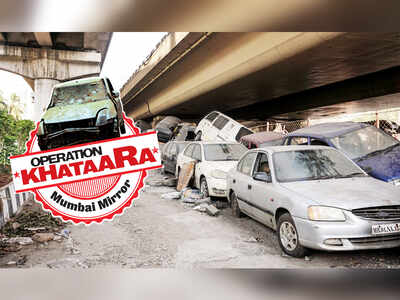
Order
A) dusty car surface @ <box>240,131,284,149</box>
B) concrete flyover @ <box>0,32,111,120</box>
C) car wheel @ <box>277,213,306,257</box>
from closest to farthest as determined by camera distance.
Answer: car wheel @ <box>277,213,306,257</box> → concrete flyover @ <box>0,32,111,120</box> → dusty car surface @ <box>240,131,284,149</box>

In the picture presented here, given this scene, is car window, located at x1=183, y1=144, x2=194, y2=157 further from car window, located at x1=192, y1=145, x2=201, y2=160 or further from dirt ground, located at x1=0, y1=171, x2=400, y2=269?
dirt ground, located at x1=0, y1=171, x2=400, y2=269

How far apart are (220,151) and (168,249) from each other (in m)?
2.40

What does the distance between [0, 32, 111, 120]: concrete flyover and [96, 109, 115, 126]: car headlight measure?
76 cm

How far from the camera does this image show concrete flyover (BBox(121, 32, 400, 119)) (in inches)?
218

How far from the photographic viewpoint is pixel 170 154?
15.8 feet

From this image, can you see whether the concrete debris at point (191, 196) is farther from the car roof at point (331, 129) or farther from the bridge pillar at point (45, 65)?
the bridge pillar at point (45, 65)

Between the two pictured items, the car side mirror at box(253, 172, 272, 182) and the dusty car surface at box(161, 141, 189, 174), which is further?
the dusty car surface at box(161, 141, 189, 174)

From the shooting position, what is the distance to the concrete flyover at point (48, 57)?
14.9 feet

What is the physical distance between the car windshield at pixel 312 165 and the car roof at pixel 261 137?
96 cm

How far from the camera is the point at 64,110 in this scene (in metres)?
4.27

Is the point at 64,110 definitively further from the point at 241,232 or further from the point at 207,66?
the point at 207,66

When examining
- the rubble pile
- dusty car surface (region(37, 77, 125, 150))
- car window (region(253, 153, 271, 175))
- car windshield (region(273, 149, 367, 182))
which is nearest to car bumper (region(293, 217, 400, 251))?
car windshield (region(273, 149, 367, 182))

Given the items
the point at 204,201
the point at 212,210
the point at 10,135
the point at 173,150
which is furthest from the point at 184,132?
the point at 10,135

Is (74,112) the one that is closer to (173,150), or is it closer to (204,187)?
(173,150)
